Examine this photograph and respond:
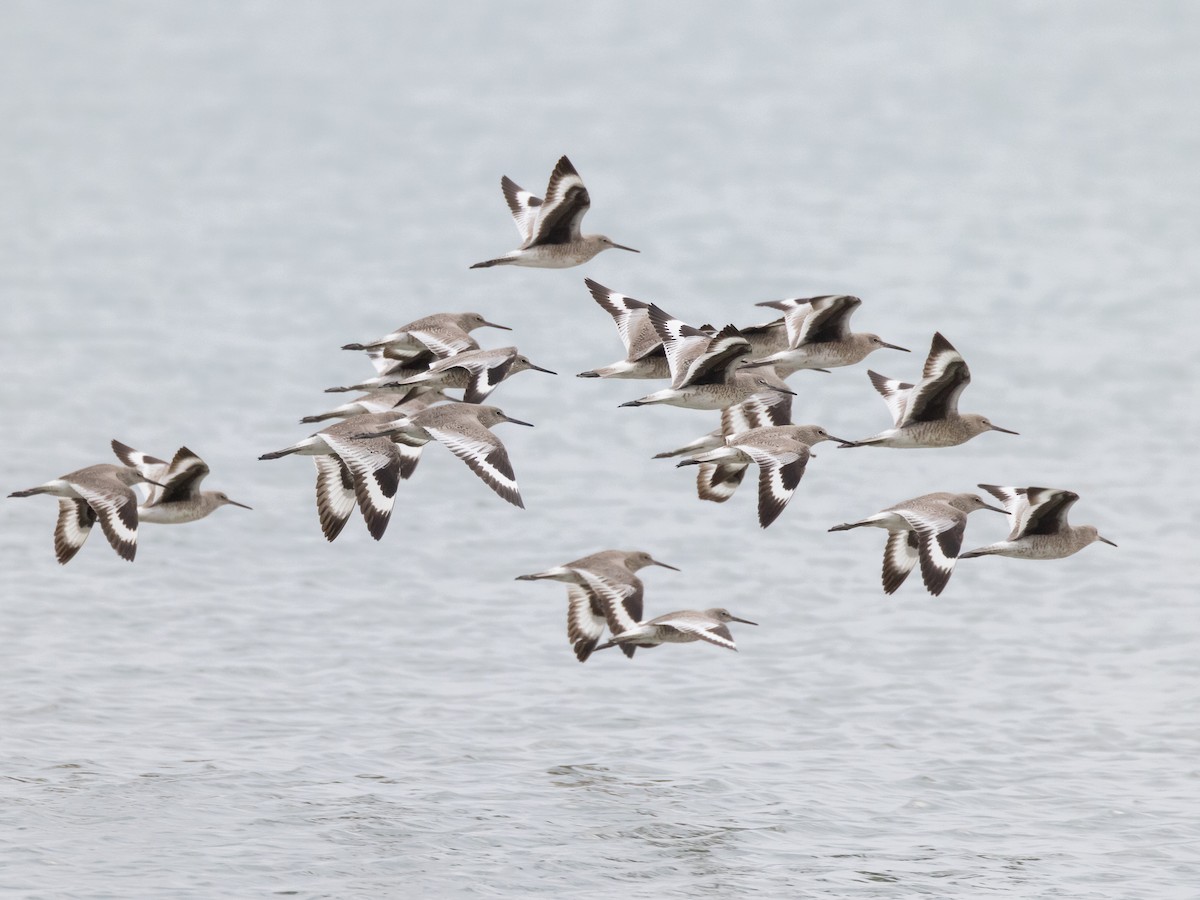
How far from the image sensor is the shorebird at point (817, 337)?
13336 mm

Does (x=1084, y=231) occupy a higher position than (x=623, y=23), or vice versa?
(x=623, y=23)

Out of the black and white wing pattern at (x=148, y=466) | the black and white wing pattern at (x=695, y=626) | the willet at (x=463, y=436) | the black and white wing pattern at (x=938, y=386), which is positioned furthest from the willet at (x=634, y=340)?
the black and white wing pattern at (x=148, y=466)

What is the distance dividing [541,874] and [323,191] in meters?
28.4

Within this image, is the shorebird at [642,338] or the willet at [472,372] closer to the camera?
the willet at [472,372]

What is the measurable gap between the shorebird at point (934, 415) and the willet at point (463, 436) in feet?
6.27

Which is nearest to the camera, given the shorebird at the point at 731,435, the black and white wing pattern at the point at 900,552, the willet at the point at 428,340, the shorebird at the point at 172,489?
the black and white wing pattern at the point at 900,552

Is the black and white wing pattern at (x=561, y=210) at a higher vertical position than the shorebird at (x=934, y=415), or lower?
higher

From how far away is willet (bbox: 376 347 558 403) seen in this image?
12617mm

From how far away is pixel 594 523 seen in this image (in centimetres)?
2214

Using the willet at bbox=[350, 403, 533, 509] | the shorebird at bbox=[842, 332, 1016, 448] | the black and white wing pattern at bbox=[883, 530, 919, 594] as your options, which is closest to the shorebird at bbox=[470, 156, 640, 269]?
the willet at bbox=[350, 403, 533, 509]

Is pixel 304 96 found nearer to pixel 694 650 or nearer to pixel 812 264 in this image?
pixel 812 264

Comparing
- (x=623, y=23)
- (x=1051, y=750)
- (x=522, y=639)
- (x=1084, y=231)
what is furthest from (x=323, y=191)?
(x=1051, y=750)

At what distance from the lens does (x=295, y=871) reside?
46.1 feet

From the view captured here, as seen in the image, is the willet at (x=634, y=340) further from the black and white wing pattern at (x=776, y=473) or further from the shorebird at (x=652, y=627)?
the shorebird at (x=652, y=627)
